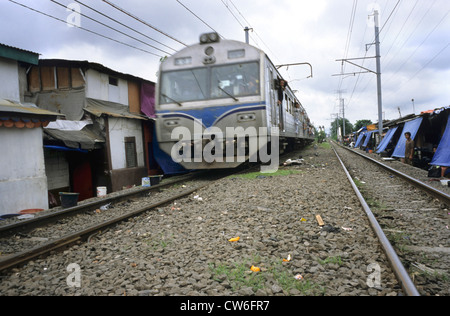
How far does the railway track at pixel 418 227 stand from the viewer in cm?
246

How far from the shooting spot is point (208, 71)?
8.07m

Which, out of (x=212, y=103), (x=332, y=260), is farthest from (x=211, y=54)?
(x=332, y=260)

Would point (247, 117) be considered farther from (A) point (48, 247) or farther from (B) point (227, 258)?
(A) point (48, 247)

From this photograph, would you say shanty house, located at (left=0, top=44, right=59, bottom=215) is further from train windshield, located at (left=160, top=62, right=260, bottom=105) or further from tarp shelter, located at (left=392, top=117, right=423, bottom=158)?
tarp shelter, located at (left=392, top=117, right=423, bottom=158)

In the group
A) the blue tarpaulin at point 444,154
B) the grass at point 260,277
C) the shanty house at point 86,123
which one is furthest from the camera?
the shanty house at point 86,123

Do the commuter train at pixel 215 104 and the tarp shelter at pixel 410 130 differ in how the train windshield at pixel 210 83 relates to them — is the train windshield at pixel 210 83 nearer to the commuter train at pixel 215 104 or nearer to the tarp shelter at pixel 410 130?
the commuter train at pixel 215 104

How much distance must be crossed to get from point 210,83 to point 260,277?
642cm

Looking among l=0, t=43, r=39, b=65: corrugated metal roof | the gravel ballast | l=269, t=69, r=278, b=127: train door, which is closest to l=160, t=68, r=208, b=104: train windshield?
l=269, t=69, r=278, b=127: train door

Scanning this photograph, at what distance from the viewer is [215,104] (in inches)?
311

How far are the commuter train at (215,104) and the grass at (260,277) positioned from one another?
17.5 feet

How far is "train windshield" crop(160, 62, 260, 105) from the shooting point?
780 cm

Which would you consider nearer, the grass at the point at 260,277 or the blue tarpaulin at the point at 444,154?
the grass at the point at 260,277

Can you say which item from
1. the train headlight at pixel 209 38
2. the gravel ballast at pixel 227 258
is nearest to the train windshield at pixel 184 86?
the train headlight at pixel 209 38

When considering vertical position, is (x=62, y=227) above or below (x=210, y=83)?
below
